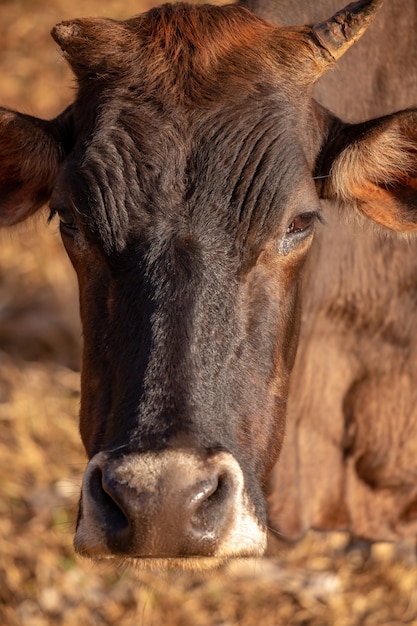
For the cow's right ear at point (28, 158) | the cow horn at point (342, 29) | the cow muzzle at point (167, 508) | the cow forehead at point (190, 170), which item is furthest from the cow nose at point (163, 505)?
the cow horn at point (342, 29)

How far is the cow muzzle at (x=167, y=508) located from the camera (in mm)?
3369

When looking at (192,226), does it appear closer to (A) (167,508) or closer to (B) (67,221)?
(B) (67,221)

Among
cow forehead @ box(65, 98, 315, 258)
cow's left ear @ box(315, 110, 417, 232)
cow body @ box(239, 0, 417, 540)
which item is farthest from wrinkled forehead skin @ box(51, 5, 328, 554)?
cow body @ box(239, 0, 417, 540)

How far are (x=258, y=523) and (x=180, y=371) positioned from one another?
0.65 meters

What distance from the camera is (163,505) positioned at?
3.37m

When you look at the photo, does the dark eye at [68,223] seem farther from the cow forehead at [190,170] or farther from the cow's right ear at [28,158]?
the cow's right ear at [28,158]

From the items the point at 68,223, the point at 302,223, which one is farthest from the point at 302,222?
the point at 68,223

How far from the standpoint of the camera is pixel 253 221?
3.94 metres

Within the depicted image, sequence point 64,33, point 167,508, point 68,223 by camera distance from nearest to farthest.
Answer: point 167,508, point 68,223, point 64,33

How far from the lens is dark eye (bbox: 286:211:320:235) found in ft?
13.5

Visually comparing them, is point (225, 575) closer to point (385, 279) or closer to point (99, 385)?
point (385, 279)

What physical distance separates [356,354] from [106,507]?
255 centimetres

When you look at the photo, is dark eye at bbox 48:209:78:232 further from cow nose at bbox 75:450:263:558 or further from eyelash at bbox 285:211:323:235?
cow nose at bbox 75:450:263:558

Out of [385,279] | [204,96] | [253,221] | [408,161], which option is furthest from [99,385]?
[385,279]
